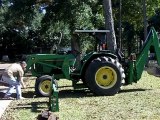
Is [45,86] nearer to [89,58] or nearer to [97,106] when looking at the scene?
[89,58]

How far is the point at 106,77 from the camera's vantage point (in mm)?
15156

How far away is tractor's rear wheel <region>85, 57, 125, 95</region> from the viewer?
15016 mm

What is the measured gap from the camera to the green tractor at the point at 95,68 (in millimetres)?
15062

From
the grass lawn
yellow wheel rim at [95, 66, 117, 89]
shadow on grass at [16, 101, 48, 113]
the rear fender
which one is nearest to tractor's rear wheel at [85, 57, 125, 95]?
yellow wheel rim at [95, 66, 117, 89]

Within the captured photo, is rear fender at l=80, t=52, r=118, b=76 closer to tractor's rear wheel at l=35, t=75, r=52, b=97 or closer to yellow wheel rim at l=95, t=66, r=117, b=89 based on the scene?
yellow wheel rim at l=95, t=66, r=117, b=89

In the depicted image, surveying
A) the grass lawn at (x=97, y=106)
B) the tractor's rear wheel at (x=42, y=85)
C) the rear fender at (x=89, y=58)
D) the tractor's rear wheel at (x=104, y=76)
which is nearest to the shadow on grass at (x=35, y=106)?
the grass lawn at (x=97, y=106)

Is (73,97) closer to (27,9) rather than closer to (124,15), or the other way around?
(27,9)

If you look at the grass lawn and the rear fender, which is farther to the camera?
the rear fender

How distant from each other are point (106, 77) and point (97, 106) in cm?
286

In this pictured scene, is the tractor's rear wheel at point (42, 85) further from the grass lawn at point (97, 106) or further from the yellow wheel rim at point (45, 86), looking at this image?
the grass lawn at point (97, 106)

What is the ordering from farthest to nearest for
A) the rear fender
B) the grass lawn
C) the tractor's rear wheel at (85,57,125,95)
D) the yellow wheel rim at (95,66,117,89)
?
the rear fender
the yellow wheel rim at (95,66,117,89)
the tractor's rear wheel at (85,57,125,95)
the grass lawn

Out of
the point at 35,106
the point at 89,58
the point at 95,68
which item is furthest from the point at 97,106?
the point at 89,58

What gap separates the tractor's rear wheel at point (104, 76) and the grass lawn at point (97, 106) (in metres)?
0.33

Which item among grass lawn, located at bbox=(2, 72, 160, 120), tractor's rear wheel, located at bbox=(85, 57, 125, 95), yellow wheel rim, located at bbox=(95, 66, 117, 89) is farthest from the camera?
yellow wheel rim, located at bbox=(95, 66, 117, 89)
